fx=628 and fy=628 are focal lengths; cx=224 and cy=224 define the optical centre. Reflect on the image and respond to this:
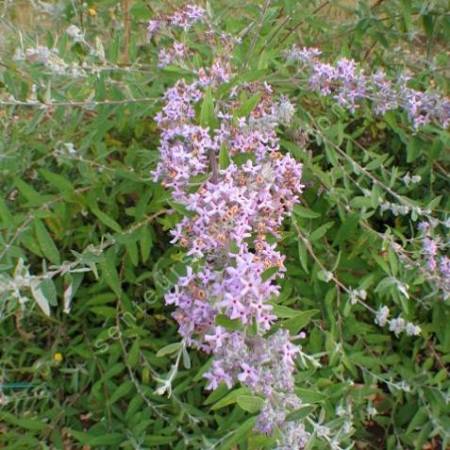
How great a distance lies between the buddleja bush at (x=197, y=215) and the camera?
6.76 ft

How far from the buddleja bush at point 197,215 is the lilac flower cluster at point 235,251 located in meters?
0.01

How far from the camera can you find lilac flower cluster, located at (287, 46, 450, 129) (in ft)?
8.36

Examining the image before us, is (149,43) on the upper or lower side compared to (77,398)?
upper

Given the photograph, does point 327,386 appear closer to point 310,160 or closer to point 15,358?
point 310,160

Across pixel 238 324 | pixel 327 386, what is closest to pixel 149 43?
pixel 327 386

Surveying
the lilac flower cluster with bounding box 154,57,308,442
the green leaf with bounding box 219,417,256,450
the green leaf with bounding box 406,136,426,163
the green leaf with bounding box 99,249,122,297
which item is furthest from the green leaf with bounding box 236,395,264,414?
the green leaf with bounding box 406,136,426,163

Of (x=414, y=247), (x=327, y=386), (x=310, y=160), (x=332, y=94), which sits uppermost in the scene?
(x=332, y=94)

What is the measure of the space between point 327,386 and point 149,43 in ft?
6.22

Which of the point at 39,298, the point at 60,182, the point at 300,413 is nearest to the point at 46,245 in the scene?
the point at 60,182

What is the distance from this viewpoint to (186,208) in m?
1.77

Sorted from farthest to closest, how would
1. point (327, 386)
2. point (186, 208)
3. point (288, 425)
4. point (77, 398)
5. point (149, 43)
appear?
point (149, 43)
point (77, 398)
point (327, 386)
point (186, 208)
point (288, 425)

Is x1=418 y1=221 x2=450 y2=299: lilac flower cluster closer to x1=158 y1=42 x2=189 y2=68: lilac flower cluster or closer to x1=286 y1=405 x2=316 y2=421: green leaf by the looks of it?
x1=286 y1=405 x2=316 y2=421: green leaf

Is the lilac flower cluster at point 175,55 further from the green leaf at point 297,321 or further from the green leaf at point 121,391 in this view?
the green leaf at point 121,391

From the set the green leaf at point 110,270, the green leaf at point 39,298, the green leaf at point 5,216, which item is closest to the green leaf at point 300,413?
the green leaf at point 39,298
